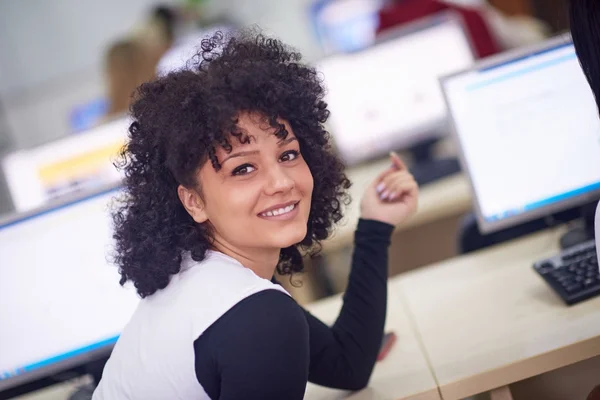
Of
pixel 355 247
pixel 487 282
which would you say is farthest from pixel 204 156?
pixel 487 282

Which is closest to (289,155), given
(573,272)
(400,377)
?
(400,377)

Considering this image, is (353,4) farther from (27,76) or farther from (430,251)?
(430,251)

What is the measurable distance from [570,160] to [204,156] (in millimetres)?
811

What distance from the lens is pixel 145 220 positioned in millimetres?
1057

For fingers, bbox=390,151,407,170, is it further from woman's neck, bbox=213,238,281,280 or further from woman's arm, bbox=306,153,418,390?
woman's neck, bbox=213,238,281,280

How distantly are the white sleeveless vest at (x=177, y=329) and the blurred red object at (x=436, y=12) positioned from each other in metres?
1.84

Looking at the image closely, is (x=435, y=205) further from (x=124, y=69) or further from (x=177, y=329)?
(x=124, y=69)

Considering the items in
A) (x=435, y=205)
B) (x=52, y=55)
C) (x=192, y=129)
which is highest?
(x=52, y=55)

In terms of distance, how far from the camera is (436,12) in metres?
2.75

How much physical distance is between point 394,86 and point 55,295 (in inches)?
51.2

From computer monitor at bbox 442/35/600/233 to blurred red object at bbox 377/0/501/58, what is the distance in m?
1.15

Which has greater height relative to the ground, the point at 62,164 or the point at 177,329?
the point at 62,164

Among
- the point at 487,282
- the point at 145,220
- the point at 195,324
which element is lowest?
the point at 487,282

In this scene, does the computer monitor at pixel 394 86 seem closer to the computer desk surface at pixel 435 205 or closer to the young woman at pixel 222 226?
the computer desk surface at pixel 435 205
